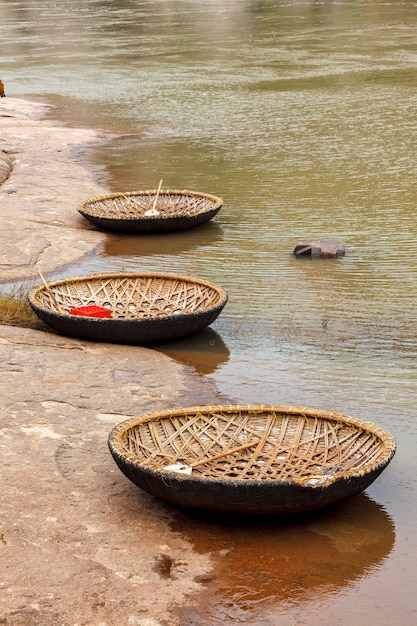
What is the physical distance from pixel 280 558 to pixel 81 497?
45.8 inches

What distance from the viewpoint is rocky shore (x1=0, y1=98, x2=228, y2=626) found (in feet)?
14.8

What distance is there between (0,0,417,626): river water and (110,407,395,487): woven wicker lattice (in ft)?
1.08

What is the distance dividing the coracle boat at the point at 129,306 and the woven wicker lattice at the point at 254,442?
1.90m

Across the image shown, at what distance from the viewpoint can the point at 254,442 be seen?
5727 millimetres

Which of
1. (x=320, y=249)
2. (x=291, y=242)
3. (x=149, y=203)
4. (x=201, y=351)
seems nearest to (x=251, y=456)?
(x=201, y=351)

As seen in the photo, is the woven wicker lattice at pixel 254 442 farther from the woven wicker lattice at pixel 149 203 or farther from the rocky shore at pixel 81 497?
the woven wicker lattice at pixel 149 203

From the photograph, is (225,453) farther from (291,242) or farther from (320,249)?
(291,242)

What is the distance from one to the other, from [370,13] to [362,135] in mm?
23619

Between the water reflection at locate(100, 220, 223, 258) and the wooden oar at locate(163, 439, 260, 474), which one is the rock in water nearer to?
the water reflection at locate(100, 220, 223, 258)

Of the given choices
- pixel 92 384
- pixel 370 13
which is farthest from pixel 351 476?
pixel 370 13

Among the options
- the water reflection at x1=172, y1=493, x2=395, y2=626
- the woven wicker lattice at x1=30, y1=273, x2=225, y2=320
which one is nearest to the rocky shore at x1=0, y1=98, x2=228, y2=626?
the water reflection at x1=172, y1=493, x2=395, y2=626

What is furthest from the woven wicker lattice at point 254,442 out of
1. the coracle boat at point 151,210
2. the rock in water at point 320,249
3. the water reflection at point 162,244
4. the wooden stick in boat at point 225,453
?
the coracle boat at point 151,210

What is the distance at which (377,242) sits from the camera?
10.7 metres

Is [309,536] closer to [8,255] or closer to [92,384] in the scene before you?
[92,384]
